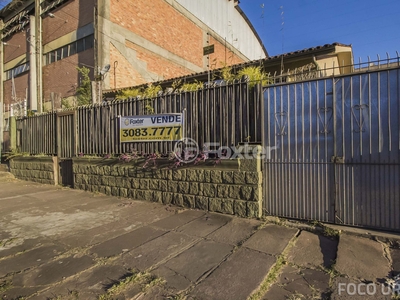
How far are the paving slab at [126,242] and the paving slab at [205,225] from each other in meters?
0.45

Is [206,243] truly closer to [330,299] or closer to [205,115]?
[330,299]

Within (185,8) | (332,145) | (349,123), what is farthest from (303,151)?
(185,8)

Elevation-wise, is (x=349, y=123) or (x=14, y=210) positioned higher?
(x=349, y=123)

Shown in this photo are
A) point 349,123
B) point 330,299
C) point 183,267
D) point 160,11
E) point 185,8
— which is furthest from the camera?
point 185,8

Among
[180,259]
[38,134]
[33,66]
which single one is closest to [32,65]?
[33,66]

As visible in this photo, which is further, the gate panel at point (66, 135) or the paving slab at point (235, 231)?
the gate panel at point (66, 135)

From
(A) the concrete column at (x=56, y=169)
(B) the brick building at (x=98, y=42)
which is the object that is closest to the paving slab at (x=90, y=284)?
(A) the concrete column at (x=56, y=169)

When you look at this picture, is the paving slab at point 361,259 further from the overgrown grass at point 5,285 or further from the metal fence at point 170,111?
the overgrown grass at point 5,285

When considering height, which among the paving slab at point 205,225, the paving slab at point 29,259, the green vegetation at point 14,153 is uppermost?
the green vegetation at point 14,153

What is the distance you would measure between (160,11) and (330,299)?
17.8 m

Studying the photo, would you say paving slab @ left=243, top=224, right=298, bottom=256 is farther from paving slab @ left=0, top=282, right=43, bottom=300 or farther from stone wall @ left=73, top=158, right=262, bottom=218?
paving slab @ left=0, top=282, right=43, bottom=300

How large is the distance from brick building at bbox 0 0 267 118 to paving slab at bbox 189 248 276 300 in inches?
353

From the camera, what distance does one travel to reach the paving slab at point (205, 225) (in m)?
3.94

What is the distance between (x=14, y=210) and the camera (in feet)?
17.9
